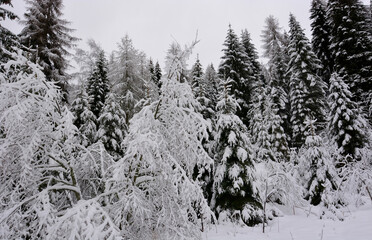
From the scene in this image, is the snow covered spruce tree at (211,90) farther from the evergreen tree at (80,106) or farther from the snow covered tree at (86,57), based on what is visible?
the snow covered tree at (86,57)

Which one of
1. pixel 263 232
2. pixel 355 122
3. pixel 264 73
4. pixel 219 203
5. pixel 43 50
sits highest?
pixel 264 73

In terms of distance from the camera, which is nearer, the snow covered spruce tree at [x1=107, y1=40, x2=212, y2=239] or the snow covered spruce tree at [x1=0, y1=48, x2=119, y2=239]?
the snow covered spruce tree at [x1=0, y1=48, x2=119, y2=239]

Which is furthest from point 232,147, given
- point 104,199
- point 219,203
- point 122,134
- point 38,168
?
point 38,168

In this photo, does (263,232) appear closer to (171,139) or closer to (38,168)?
(171,139)

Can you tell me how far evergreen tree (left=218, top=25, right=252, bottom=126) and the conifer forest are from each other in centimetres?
16

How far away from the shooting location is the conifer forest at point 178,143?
406 centimetres

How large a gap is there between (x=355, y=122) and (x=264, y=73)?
21823 mm

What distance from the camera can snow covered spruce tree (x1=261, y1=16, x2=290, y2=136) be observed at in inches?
1041

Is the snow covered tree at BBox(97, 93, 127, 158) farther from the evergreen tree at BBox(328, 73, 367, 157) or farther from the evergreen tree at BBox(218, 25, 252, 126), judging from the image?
the evergreen tree at BBox(328, 73, 367, 157)

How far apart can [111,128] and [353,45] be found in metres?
25.1

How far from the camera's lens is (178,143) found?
461 centimetres

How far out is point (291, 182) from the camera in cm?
1216

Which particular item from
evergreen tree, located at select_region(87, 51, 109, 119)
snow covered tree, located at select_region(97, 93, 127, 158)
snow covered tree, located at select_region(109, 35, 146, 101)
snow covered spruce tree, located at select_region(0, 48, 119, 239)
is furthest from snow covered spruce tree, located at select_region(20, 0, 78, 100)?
snow covered spruce tree, located at select_region(0, 48, 119, 239)

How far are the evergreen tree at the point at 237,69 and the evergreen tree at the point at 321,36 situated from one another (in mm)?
10587
